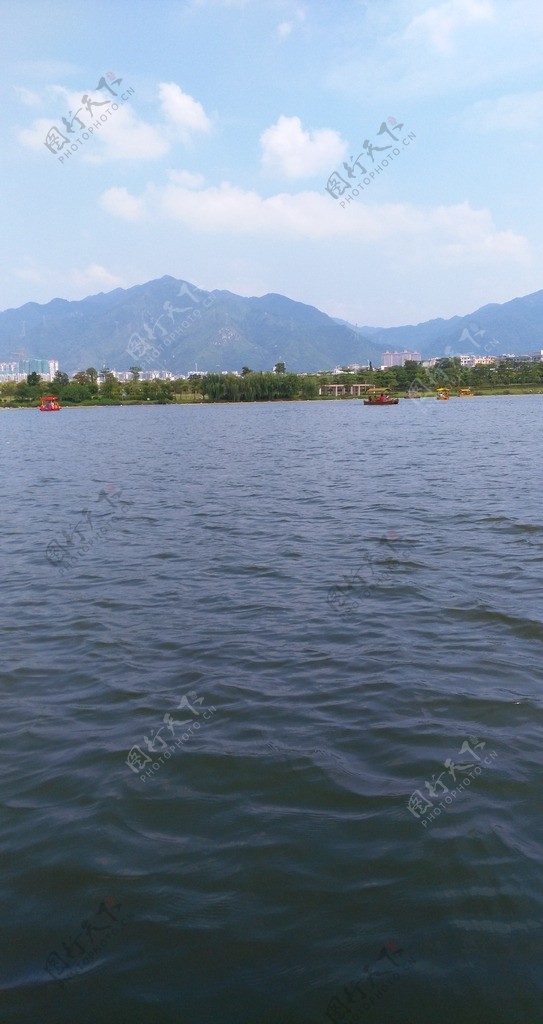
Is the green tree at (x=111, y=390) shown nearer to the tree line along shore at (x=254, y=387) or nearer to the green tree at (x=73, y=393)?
the tree line along shore at (x=254, y=387)

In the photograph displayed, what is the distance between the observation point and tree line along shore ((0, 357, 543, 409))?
164 metres

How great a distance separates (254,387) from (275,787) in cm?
16021

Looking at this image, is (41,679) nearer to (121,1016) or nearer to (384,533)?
(121,1016)

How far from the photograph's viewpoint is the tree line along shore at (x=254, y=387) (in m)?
164

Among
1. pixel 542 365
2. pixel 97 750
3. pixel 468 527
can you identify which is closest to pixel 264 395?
pixel 542 365

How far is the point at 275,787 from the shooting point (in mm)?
5723

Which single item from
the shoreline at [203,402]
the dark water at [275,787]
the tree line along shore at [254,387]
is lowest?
the dark water at [275,787]

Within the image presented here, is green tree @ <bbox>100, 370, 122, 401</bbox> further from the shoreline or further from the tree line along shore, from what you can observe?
the shoreline

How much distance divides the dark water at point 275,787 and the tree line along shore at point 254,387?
152797 mm

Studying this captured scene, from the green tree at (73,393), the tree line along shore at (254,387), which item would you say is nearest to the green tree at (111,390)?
the tree line along shore at (254,387)

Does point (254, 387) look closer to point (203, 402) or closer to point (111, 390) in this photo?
point (203, 402)

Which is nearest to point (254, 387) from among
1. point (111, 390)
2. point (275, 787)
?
point (111, 390)

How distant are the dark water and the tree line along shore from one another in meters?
153

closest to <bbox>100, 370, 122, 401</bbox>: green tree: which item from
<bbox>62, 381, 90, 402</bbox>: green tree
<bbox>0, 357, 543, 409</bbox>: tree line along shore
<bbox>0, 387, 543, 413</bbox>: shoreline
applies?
<bbox>0, 357, 543, 409</bbox>: tree line along shore
